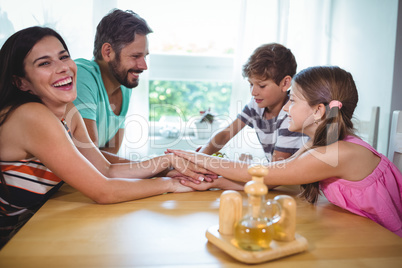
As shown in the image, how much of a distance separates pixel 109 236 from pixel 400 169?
1164mm

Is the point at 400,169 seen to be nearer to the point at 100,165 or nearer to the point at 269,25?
the point at 100,165

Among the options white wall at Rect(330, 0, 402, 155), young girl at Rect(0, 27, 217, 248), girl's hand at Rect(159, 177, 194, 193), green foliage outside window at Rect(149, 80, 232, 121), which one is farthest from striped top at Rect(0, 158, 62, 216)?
white wall at Rect(330, 0, 402, 155)

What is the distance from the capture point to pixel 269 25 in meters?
2.68

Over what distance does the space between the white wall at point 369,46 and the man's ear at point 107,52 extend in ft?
5.84

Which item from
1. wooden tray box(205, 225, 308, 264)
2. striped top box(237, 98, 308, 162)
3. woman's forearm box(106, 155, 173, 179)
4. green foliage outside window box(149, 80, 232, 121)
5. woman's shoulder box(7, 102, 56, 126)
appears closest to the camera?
wooden tray box(205, 225, 308, 264)

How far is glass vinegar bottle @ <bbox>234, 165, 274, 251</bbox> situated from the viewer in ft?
2.47

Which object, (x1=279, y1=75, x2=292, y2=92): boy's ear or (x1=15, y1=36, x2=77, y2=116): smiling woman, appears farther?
(x1=279, y1=75, x2=292, y2=92): boy's ear

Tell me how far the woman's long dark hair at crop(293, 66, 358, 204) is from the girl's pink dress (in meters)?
0.06

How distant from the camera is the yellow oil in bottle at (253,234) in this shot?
754mm

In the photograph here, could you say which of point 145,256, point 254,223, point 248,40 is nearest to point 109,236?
point 145,256

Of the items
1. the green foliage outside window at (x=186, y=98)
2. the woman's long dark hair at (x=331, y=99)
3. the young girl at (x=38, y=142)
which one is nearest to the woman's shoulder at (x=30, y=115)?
the young girl at (x=38, y=142)

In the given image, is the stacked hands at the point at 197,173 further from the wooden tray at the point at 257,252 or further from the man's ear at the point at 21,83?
the man's ear at the point at 21,83

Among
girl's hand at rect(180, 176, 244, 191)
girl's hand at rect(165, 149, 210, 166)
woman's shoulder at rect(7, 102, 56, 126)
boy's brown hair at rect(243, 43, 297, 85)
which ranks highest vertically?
boy's brown hair at rect(243, 43, 297, 85)

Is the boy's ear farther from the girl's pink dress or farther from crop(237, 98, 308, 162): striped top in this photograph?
the girl's pink dress
